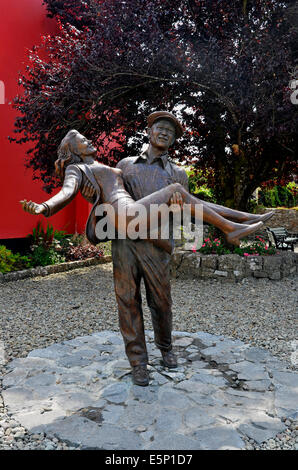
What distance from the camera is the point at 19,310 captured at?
541 cm

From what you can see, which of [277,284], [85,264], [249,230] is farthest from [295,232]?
[249,230]

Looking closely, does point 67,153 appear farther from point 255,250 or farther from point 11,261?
point 255,250

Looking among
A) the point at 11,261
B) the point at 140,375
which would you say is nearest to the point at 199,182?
the point at 11,261

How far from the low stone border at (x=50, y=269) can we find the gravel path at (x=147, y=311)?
20 cm

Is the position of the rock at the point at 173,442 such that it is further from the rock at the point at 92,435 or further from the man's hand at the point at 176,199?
the man's hand at the point at 176,199

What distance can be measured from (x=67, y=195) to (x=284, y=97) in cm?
474

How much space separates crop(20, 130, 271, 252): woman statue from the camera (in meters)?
2.69

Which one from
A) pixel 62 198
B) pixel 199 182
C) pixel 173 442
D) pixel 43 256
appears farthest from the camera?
pixel 199 182

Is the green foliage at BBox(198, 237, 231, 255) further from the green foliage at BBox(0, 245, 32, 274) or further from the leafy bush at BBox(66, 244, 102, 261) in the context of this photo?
the green foliage at BBox(0, 245, 32, 274)

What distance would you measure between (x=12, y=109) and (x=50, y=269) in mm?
3388

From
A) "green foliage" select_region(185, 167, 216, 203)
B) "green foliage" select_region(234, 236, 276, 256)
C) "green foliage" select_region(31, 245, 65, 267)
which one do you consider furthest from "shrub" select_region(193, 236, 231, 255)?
"green foliage" select_region(31, 245, 65, 267)

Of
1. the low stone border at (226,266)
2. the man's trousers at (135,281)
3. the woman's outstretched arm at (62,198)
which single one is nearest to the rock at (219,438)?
the man's trousers at (135,281)

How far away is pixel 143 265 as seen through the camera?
2.90 metres

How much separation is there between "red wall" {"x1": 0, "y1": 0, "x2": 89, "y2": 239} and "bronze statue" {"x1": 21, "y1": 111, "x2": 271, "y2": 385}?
5367mm
